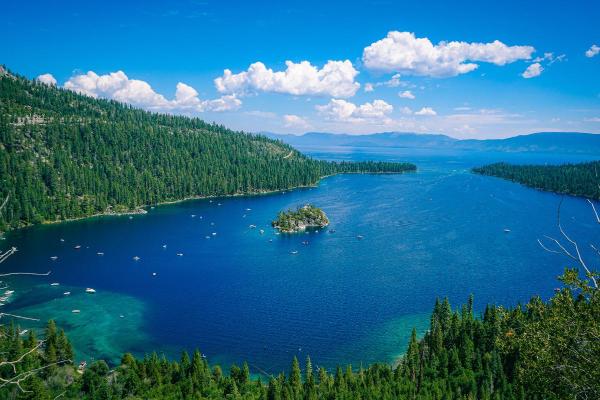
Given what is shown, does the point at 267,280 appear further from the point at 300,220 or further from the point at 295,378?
the point at 300,220

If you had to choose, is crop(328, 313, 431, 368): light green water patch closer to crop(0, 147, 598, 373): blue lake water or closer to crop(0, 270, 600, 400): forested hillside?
crop(0, 147, 598, 373): blue lake water

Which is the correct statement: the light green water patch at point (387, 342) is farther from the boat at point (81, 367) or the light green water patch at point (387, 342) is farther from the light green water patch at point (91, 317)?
the boat at point (81, 367)

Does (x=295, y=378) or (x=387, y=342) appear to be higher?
(x=295, y=378)

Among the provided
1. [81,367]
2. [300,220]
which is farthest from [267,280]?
[300,220]

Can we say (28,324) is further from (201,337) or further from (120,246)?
(120,246)

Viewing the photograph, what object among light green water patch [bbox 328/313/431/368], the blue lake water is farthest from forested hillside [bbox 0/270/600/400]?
the blue lake water

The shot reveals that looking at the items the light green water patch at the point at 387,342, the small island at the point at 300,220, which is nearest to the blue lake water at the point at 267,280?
the light green water patch at the point at 387,342

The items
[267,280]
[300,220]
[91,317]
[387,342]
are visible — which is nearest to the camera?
[387,342]

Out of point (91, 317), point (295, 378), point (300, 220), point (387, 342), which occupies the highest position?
point (300, 220)
